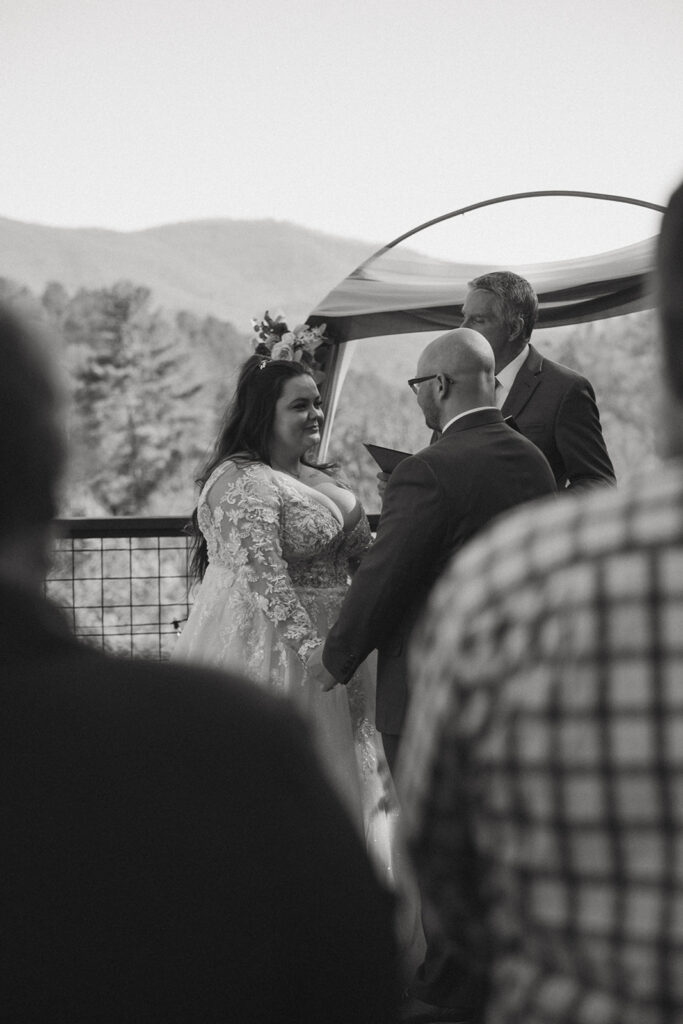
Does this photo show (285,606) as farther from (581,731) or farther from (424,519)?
(581,731)

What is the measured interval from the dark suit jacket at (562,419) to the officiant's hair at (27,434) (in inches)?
102

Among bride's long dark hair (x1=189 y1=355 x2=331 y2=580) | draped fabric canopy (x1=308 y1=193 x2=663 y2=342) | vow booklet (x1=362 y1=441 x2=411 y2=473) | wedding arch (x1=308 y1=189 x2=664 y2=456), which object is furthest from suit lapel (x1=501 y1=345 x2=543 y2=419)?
draped fabric canopy (x1=308 y1=193 x2=663 y2=342)

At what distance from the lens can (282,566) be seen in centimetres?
327

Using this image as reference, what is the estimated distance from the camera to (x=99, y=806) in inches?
27.0

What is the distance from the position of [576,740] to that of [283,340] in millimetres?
3103

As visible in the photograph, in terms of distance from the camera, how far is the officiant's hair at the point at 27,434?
29.9 inches

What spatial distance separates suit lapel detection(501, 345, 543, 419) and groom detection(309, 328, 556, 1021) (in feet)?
1.80

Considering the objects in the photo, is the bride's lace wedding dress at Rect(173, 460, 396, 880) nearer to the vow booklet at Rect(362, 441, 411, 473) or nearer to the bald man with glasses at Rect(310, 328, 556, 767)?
the vow booklet at Rect(362, 441, 411, 473)

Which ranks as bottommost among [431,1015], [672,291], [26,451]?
[431,1015]

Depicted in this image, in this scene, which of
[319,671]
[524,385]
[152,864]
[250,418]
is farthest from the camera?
[250,418]

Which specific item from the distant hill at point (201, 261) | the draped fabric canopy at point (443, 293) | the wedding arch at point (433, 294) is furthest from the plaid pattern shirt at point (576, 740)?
the distant hill at point (201, 261)

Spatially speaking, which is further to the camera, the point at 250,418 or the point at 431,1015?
the point at 250,418

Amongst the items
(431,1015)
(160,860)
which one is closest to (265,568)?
(431,1015)

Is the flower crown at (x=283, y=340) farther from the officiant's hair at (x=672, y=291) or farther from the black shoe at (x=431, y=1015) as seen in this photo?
the officiant's hair at (x=672, y=291)
